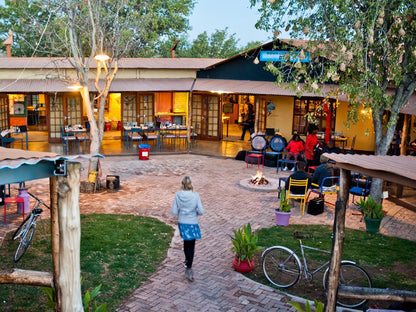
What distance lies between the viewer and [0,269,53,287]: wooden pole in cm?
554

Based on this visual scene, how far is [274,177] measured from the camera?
50.7 ft

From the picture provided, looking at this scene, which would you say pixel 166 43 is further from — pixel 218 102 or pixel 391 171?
pixel 391 171

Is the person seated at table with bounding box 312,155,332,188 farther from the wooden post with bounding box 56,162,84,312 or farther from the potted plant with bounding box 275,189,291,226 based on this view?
the wooden post with bounding box 56,162,84,312

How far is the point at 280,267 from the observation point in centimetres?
765

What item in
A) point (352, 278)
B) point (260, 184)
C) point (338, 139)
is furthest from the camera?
point (338, 139)

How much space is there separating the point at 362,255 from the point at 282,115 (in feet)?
41.2

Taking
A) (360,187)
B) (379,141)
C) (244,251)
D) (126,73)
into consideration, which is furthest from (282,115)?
(244,251)

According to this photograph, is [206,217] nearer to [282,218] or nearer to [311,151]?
[282,218]

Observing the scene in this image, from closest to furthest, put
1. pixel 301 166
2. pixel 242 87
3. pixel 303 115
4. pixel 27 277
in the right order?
pixel 27 277 < pixel 301 166 < pixel 242 87 < pixel 303 115

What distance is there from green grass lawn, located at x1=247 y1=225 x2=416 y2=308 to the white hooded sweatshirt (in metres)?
1.53

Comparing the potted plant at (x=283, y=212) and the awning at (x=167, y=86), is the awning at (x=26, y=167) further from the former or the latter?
the awning at (x=167, y=86)

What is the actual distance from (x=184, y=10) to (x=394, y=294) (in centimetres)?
3348

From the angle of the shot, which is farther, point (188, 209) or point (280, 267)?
point (280, 267)

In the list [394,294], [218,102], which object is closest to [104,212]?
[394,294]
